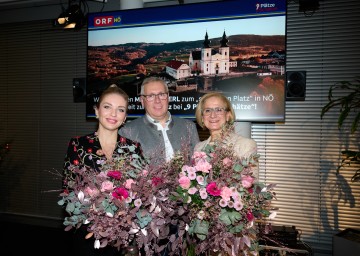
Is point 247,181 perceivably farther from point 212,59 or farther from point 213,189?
point 212,59

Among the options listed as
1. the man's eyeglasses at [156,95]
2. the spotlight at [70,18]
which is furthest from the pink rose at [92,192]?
the spotlight at [70,18]

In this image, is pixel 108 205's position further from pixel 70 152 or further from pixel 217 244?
pixel 70 152

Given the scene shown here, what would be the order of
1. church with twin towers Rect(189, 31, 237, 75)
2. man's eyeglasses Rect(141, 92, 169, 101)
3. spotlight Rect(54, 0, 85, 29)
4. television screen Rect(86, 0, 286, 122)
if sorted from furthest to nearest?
spotlight Rect(54, 0, 85, 29) → church with twin towers Rect(189, 31, 237, 75) → television screen Rect(86, 0, 286, 122) → man's eyeglasses Rect(141, 92, 169, 101)

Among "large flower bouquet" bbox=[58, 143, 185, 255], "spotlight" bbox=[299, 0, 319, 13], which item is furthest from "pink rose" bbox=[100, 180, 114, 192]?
"spotlight" bbox=[299, 0, 319, 13]

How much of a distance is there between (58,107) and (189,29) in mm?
2549

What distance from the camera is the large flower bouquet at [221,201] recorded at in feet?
3.56

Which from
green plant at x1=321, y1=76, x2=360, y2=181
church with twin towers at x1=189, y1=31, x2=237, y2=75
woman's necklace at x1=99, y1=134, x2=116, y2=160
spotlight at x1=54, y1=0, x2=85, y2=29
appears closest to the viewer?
woman's necklace at x1=99, y1=134, x2=116, y2=160

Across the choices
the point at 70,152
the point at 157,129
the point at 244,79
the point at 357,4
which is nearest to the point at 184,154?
the point at 70,152

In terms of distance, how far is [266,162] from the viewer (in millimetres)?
4262

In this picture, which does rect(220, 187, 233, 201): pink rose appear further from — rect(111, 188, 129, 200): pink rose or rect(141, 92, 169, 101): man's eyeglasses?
rect(141, 92, 169, 101): man's eyeglasses

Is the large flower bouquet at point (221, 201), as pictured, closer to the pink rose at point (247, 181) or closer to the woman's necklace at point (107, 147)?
the pink rose at point (247, 181)

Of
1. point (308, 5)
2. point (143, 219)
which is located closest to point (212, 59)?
point (308, 5)

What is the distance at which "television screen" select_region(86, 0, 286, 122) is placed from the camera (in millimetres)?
3479

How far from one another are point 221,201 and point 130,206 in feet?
0.97
